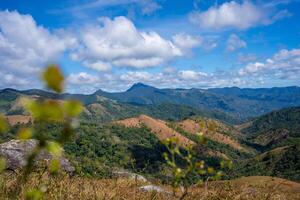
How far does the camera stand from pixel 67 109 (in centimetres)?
143

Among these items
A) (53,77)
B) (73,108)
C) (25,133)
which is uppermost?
(53,77)

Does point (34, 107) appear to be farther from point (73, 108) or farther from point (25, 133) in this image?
point (25, 133)

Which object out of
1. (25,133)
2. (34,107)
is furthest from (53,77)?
(25,133)

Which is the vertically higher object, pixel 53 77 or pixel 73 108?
pixel 53 77

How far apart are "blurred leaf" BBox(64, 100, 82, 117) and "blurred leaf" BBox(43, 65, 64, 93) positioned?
8 cm

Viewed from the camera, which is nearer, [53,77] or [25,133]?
[53,77]

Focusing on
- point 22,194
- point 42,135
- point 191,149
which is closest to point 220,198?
point 22,194

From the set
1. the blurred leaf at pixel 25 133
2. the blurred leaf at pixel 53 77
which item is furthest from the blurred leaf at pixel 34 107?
the blurred leaf at pixel 25 133

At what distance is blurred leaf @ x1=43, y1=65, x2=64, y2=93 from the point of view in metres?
1.41

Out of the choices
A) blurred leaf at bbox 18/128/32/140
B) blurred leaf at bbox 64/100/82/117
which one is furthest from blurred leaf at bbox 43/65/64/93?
blurred leaf at bbox 18/128/32/140

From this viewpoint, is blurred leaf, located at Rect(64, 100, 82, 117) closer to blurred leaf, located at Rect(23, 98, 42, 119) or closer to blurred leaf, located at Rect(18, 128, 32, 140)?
blurred leaf, located at Rect(23, 98, 42, 119)

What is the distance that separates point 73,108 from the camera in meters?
1.42

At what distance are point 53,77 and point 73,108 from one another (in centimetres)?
14

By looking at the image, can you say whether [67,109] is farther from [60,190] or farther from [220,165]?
[60,190]
